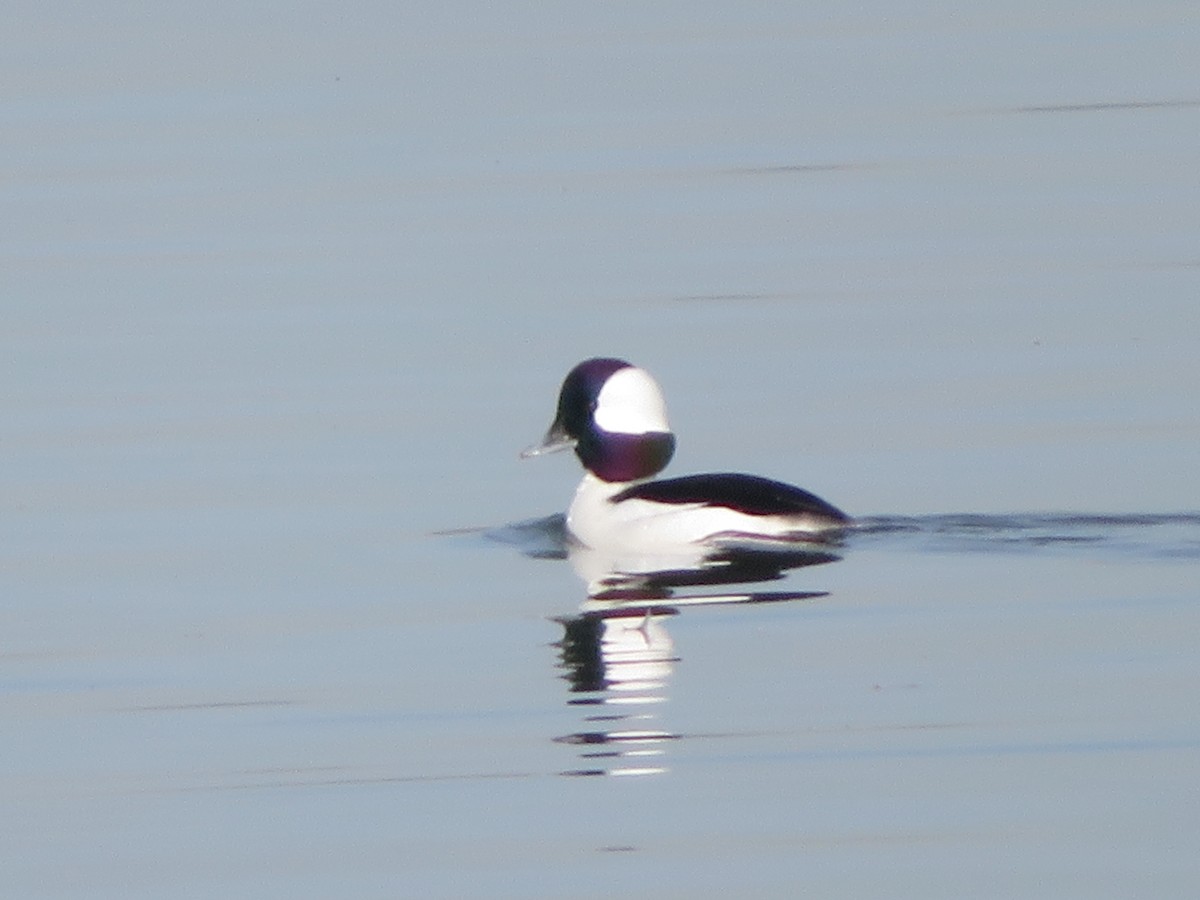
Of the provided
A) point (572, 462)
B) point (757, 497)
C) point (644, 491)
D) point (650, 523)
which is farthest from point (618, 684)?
point (572, 462)

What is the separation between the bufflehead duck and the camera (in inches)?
441

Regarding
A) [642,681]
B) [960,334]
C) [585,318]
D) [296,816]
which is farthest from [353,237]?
[296,816]

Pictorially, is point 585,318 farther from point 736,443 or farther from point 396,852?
point 396,852

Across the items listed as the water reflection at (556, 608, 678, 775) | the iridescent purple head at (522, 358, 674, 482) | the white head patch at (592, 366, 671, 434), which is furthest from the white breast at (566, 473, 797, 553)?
the water reflection at (556, 608, 678, 775)

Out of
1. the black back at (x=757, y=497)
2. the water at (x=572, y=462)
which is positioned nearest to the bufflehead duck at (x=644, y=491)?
the black back at (x=757, y=497)

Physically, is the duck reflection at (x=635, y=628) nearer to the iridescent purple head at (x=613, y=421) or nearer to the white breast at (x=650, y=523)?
the white breast at (x=650, y=523)

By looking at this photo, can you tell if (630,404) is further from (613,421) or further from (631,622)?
(631,622)

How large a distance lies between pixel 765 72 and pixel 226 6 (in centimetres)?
757

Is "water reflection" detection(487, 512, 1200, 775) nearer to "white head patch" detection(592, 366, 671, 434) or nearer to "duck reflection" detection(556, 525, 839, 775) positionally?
"duck reflection" detection(556, 525, 839, 775)

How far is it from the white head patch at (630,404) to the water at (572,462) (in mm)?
525

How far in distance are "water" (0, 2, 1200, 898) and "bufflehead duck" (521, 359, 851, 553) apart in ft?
0.98

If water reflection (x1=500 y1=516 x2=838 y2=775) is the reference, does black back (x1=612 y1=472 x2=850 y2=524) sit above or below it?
A: above

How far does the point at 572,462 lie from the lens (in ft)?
46.3

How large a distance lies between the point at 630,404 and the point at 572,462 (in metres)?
1.65
